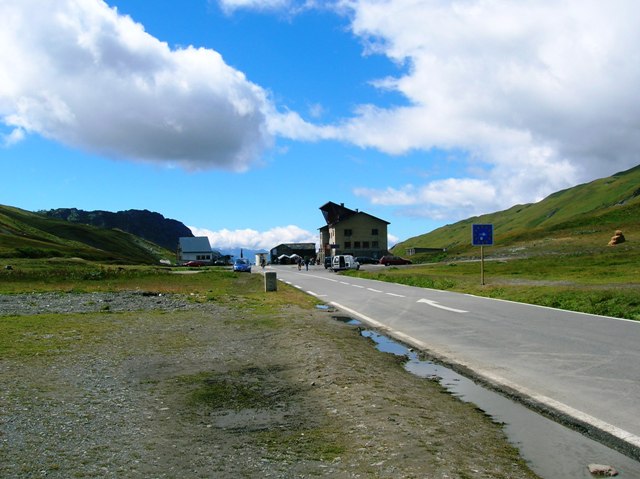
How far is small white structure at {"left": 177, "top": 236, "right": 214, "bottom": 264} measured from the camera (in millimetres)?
175375

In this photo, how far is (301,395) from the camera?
25.7ft

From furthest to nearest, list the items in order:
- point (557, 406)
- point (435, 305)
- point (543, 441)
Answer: point (435, 305), point (557, 406), point (543, 441)

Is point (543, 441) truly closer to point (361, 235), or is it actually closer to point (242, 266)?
point (242, 266)

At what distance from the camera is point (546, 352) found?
10930mm

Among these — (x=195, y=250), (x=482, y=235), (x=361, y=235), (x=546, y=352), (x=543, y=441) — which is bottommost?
(x=543, y=441)

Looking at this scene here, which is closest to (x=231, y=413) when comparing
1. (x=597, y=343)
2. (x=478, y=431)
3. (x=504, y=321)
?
(x=478, y=431)

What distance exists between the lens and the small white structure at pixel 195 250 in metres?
175

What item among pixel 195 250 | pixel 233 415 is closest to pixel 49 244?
pixel 195 250

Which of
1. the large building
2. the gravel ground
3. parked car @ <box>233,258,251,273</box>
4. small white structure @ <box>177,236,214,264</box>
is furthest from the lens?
small white structure @ <box>177,236,214,264</box>

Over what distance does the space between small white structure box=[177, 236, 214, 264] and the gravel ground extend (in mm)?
165671

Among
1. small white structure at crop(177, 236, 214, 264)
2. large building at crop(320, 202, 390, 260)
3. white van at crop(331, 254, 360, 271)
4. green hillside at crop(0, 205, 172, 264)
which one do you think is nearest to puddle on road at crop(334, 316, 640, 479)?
white van at crop(331, 254, 360, 271)

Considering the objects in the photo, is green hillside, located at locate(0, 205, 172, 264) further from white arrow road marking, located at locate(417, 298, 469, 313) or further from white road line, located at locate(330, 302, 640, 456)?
white road line, located at locate(330, 302, 640, 456)

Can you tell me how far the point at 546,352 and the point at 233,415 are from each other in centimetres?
679

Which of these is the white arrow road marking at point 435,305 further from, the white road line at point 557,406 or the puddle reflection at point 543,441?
the puddle reflection at point 543,441
